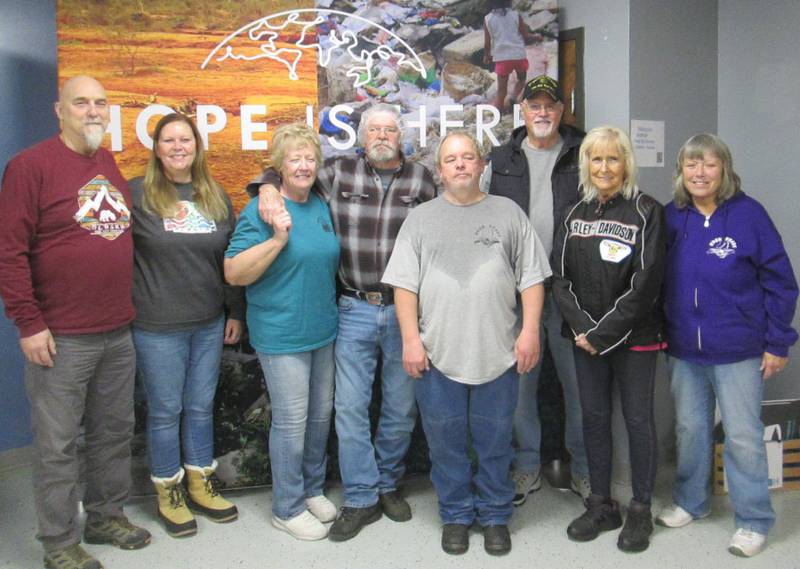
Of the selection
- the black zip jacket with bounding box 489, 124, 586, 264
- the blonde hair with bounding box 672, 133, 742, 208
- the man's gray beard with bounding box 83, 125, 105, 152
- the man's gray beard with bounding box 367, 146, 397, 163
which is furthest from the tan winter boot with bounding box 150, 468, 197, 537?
the blonde hair with bounding box 672, 133, 742, 208

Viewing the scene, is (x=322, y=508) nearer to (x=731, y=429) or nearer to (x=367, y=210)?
(x=367, y=210)

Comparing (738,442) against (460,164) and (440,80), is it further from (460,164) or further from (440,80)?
(440,80)

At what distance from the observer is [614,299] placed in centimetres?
237

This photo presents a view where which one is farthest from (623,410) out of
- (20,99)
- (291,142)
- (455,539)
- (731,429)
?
(20,99)

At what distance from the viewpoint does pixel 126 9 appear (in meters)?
2.86

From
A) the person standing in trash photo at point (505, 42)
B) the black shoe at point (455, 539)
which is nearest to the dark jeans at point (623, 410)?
the black shoe at point (455, 539)

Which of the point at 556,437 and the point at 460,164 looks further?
the point at 556,437

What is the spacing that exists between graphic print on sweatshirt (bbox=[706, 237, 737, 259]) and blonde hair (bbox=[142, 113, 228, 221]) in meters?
1.72

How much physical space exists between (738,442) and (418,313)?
3.90 feet

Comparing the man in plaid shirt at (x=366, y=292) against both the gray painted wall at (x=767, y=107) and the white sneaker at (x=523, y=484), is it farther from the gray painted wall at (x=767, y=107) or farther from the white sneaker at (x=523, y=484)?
the gray painted wall at (x=767, y=107)

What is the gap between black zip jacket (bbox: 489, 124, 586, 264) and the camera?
8.66 ft

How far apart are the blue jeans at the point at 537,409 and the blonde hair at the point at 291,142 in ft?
3.53

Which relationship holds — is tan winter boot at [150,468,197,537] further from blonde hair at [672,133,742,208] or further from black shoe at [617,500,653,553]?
blonde hair at [672,133,742,208]

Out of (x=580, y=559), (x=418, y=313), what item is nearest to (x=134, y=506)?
(x=418, y=313)
